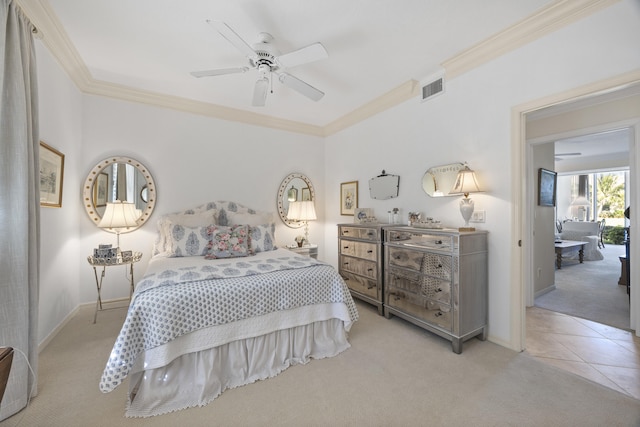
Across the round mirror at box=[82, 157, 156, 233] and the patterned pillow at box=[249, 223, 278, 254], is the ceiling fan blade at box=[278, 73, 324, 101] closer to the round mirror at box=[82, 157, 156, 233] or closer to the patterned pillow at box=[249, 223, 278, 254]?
the patterned pillow at box=[249, 223, 278, 254]

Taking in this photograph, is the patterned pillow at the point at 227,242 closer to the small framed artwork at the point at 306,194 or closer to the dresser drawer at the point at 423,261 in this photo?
the small framed artwork at the point at 306,194

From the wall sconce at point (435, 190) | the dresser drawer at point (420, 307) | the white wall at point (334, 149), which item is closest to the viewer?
the white wall at point (334, 149)

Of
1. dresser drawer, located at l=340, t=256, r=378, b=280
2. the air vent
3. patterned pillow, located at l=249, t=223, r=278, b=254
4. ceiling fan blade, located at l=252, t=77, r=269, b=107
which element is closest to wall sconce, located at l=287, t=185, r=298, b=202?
patterned pillow, located at l=249, t=223, r=278, b=254

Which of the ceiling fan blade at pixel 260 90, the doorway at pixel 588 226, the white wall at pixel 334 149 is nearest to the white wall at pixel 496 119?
the white wall at pixel 334 149

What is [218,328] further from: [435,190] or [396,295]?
[435,190]

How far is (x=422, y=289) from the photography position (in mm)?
2816

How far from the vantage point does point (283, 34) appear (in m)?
2.47

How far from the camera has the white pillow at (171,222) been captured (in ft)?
11.7

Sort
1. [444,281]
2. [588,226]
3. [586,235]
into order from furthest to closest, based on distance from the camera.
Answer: [588,226] < [586,235] < [444,281]

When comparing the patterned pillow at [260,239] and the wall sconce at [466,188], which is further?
the patterned pillow at [260,239]

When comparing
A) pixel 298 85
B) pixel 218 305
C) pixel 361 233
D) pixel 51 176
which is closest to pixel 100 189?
pixel 51 176

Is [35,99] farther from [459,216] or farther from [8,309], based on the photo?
[459,216]

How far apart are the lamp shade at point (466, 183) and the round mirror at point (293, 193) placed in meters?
2.79

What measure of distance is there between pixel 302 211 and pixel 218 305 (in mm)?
2629
